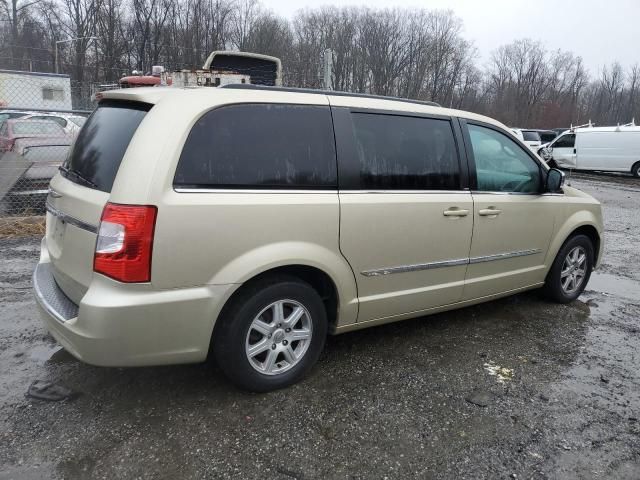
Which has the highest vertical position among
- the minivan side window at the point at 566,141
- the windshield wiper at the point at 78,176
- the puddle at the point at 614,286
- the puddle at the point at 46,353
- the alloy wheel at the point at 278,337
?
the minivan side window at the point at 566,141

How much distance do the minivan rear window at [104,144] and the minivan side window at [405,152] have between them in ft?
4.42

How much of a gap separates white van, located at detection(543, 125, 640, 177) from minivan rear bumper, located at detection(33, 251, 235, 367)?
780 inches

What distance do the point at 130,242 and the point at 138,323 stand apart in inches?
15.9

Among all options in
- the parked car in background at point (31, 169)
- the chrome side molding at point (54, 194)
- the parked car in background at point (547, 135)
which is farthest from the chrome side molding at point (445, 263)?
the parked car in background at point (547, 135)

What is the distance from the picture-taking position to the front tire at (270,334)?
9.09 feet

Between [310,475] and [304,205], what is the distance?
1.40 meters

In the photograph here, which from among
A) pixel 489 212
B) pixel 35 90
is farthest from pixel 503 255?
pixel 35 90

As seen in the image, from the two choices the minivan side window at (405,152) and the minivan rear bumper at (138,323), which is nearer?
the minivan rear bumper at (138,323)

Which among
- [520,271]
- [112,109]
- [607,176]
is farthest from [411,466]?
[607,176]

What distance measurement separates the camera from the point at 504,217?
392 centimetres

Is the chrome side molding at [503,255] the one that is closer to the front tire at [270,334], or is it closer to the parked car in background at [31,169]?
the front tire at [270,334]

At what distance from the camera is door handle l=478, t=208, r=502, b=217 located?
375 cm

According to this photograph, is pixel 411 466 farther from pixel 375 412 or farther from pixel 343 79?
pixel 343 79

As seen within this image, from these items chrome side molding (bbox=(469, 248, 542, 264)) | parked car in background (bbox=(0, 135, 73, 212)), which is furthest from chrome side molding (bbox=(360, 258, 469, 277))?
parked car in background (bbox=(0, 135, 73, 212))
